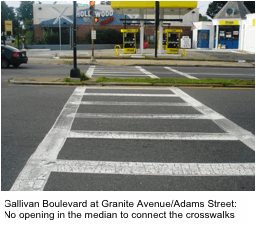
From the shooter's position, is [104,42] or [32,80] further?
[104,42]

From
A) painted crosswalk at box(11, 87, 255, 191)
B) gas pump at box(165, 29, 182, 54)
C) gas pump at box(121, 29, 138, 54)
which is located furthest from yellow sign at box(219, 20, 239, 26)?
painted crosswalk at box(11, 87, 255, 191)

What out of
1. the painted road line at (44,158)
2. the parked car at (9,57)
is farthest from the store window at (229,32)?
the painted road line at (44,158)

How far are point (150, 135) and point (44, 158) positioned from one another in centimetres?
249

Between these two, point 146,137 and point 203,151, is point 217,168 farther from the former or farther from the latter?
point 146,137

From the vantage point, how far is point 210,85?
1442 cm

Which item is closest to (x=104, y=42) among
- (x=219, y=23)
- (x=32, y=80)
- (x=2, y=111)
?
(x=219, y=23)

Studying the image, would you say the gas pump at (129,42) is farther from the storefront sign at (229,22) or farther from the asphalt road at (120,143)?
the asphalt road at (120,143)

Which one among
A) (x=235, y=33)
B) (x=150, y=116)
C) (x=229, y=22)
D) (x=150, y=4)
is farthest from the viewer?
(x=235, y=33)

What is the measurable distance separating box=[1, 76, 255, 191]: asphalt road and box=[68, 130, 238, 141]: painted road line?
2 cm

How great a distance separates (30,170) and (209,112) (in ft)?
19.3

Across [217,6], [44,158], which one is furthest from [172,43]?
[217,6]

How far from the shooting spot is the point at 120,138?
7.14 meters

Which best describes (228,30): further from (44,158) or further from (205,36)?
(44,158)

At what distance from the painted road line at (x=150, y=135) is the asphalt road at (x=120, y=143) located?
22 mm
